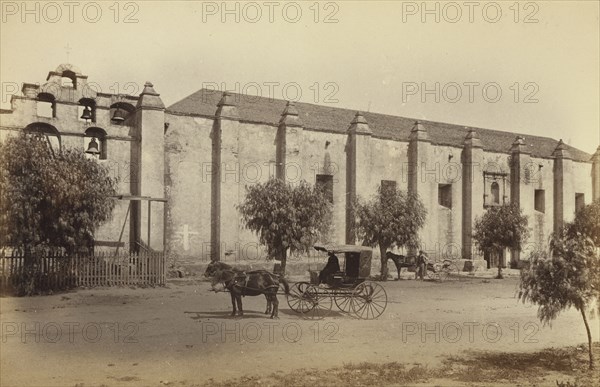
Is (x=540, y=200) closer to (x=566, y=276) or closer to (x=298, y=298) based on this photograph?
(x=298, y=298)

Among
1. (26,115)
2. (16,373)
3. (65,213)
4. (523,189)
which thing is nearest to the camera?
(16,373)

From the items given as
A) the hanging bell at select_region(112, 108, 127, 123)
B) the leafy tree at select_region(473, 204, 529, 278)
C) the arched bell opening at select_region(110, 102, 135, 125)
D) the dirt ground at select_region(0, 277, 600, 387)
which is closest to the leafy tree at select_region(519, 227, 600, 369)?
the dirt ground at select_region(0, 277, 600, 387)

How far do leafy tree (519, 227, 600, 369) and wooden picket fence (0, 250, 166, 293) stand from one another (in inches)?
554

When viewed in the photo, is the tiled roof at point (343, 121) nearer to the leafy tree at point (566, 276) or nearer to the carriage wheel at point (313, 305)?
the carriage wheel at point (313, 305)

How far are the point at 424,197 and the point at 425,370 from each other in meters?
23.7

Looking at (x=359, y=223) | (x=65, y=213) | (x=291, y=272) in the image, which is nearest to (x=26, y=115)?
(x=65, y=213)

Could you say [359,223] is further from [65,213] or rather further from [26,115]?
[26,115]

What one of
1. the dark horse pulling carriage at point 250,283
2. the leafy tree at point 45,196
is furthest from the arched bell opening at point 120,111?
the dark horse pulling carriage at point 250,283

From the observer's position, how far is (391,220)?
80.0ft

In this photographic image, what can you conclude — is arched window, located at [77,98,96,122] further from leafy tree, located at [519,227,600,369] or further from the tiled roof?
leafy tree, located at [519,227,600,369]

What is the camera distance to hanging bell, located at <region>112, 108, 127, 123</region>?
24.5 meters

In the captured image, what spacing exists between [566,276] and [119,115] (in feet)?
75.2

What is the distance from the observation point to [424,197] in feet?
103

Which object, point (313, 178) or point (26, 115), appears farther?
point (313, 178)
